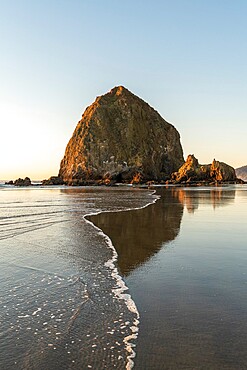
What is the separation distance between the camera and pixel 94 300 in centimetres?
559

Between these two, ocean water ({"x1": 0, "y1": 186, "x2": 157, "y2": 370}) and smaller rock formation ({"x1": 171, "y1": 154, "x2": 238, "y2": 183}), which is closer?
ocean water ({"x1": 0, "y1": 186, "x2": 157, "y2": 370})

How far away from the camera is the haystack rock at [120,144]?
138500 mm

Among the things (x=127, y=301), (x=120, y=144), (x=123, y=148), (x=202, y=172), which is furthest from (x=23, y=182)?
(x=127, y=301)

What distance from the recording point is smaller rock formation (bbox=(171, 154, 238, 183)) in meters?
111

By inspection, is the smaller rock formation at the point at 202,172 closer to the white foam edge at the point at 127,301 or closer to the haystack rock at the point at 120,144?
the haystack rock at the point at 120,144

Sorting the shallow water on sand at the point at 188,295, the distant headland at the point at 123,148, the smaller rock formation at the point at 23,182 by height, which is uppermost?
the distant headland at the point at 123,148

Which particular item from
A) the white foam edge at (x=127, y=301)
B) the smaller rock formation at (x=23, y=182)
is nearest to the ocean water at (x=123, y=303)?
the white foam edge at (x=127, y=301)

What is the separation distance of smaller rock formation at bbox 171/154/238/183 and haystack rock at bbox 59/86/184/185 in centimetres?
2151

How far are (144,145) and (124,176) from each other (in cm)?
2613

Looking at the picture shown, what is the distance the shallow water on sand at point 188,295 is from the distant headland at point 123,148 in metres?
106

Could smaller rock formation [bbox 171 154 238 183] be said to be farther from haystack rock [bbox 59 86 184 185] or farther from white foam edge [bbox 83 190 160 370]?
white foam edge [bbox 83 190 160 370]

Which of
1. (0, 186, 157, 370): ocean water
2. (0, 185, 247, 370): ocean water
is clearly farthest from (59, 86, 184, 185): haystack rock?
(0, 186, 157, 370): ocean water

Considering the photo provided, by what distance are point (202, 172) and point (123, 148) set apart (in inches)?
1806

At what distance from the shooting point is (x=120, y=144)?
494 ft
